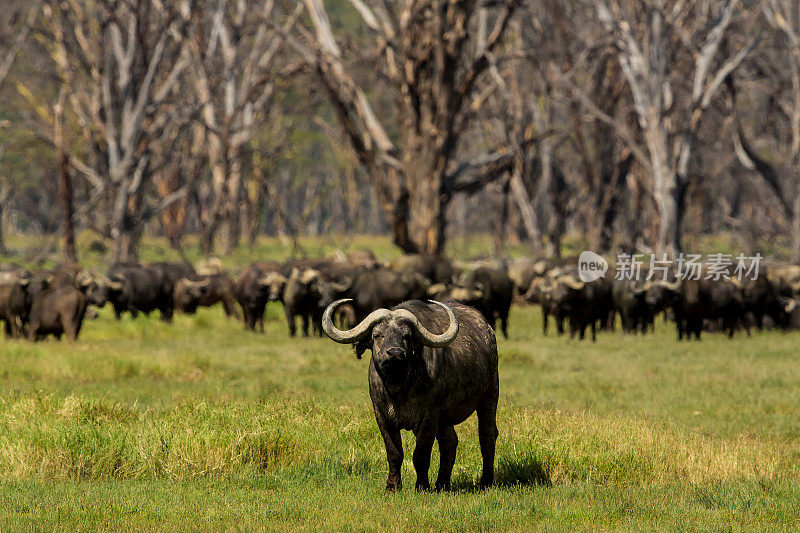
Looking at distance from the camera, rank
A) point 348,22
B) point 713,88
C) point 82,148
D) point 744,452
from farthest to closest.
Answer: point 348,22 → point 82,148 → point 713,88 → point 744,452

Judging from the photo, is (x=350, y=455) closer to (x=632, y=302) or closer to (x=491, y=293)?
(x=491, y=293)

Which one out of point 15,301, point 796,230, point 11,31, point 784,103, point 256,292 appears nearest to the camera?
point 15,301

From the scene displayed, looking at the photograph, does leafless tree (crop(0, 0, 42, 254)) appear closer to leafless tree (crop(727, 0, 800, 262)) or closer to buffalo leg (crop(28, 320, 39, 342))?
buffalo leg (crop(28, 320, 39, 342))

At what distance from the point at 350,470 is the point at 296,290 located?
14199 millimetres

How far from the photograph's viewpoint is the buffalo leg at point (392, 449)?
7.74m

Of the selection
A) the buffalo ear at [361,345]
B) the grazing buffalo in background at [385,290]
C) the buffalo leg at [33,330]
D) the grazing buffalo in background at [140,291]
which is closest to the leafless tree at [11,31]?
the grazing buffalo in background at [140,291]

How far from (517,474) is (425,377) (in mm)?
1796

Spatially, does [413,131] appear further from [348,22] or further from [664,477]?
[348,22]

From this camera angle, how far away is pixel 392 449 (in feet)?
25.6

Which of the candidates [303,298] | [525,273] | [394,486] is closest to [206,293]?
[303,298]

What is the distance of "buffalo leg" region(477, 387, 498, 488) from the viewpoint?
8367 millimetres

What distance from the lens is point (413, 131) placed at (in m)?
26.0

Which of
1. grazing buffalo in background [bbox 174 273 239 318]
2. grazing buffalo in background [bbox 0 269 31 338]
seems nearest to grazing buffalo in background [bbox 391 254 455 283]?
grazing buffalo in background [bbox 174 273 239 318]

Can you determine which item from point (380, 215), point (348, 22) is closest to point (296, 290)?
point (348, 22)
